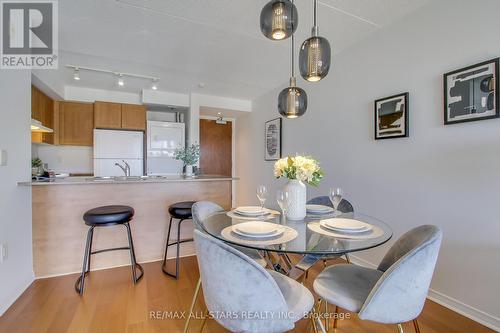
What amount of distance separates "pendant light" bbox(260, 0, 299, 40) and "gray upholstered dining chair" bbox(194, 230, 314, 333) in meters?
1.12

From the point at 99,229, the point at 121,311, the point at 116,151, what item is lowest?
the point at 121,311

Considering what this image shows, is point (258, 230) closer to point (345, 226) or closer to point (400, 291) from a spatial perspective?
point (345, 226)

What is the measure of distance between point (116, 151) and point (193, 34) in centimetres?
265

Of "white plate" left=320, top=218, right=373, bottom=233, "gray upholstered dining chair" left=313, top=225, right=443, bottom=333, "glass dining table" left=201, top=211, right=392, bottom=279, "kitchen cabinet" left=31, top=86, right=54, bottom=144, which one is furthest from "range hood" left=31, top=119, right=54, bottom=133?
"gray upholstered dining chair" left=313, top=225, right=443, bottom=333

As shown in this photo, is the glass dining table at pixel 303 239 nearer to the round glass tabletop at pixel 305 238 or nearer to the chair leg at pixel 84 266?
the round glass tabletop at pixel 305 238

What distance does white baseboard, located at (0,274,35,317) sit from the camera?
1633 millimetres

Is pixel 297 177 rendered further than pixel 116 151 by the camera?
No

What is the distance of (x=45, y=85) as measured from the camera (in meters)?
3.16

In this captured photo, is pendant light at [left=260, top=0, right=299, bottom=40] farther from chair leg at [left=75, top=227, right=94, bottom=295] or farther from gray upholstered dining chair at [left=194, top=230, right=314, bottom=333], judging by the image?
chair leg at [left=75, top=227, right=94, bottom=295]

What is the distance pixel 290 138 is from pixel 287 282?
2.67m

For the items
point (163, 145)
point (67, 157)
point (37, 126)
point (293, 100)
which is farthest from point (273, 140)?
point (67, 157)

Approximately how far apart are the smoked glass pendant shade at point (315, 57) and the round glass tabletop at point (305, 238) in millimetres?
898

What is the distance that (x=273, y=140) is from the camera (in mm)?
4027

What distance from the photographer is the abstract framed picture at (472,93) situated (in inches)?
59.3
